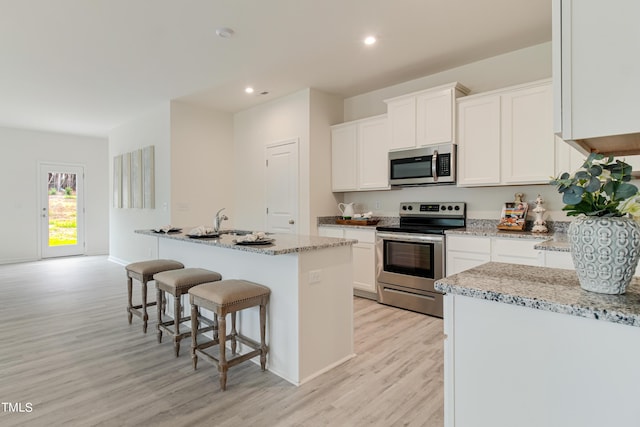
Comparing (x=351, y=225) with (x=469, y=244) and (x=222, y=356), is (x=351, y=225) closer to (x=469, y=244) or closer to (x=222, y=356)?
(x=469, y=244)

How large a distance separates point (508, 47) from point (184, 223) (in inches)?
192

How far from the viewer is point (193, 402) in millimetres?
2123

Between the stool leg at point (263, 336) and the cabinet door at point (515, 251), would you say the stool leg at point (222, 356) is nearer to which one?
the stool leg at point (263, 336)

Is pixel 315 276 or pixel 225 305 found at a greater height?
pixel 315 276

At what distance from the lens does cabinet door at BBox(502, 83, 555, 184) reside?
318 cm

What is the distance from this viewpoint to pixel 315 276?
Answer: 2447mm

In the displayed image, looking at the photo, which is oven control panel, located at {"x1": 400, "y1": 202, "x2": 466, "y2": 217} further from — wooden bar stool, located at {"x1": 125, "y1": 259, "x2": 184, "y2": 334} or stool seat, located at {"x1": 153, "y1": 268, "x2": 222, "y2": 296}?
wooden bar stool, located at {"x1": 125, "y1": 259, "x2": 184, "y2": 334}

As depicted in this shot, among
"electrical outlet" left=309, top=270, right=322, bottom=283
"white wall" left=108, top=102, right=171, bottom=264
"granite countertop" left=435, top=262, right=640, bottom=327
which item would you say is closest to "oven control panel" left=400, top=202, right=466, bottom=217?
"electrical outlet" left=309, top=270, right=322, bottom=283

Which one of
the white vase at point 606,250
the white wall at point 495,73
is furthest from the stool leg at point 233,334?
the white wall at point 495,73

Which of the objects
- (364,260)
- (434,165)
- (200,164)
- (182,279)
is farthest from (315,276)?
(200,164)

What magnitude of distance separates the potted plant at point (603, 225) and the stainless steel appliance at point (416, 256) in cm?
254

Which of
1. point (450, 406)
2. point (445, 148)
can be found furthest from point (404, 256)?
point (450, 406)

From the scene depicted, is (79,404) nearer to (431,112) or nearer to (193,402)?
(193,402)

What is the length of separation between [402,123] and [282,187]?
1978mm
